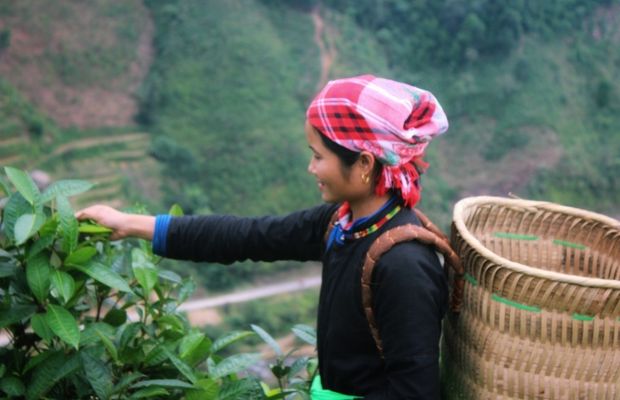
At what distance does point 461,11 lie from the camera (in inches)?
936

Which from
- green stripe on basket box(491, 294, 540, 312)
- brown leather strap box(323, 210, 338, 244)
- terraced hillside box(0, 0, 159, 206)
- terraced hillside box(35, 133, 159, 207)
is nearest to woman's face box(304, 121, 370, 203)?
brown leather strap box(323, 210, 338, 244)

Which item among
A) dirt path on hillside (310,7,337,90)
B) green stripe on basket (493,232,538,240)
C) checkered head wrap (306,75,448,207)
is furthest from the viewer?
dirt path on hillside (310,7,337,90)

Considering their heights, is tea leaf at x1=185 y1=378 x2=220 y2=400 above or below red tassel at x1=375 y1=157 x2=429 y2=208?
below

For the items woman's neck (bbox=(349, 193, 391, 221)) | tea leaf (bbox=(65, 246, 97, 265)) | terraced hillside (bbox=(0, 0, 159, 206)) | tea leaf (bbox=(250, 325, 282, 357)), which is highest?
woman's neck (bbox=(349, 193, 391, 221))

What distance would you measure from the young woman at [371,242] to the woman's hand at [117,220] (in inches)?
13.2

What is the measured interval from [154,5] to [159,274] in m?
22.5

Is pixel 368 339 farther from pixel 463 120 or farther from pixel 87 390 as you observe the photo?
pixel 463 120

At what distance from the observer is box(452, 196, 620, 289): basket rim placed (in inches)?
44.5

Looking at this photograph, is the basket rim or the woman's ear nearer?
the basket rim

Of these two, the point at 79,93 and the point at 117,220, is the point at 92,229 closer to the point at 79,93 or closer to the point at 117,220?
the point at 117,220

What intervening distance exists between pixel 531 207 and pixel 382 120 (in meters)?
0.37

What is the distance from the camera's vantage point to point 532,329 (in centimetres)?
118

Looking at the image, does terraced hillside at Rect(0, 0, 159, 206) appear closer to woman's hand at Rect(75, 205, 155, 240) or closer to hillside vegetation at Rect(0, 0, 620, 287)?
hillside vegetation at Rect(0, 0, 620, 287)

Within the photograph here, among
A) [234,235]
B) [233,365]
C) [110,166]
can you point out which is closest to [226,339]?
[233,365]
